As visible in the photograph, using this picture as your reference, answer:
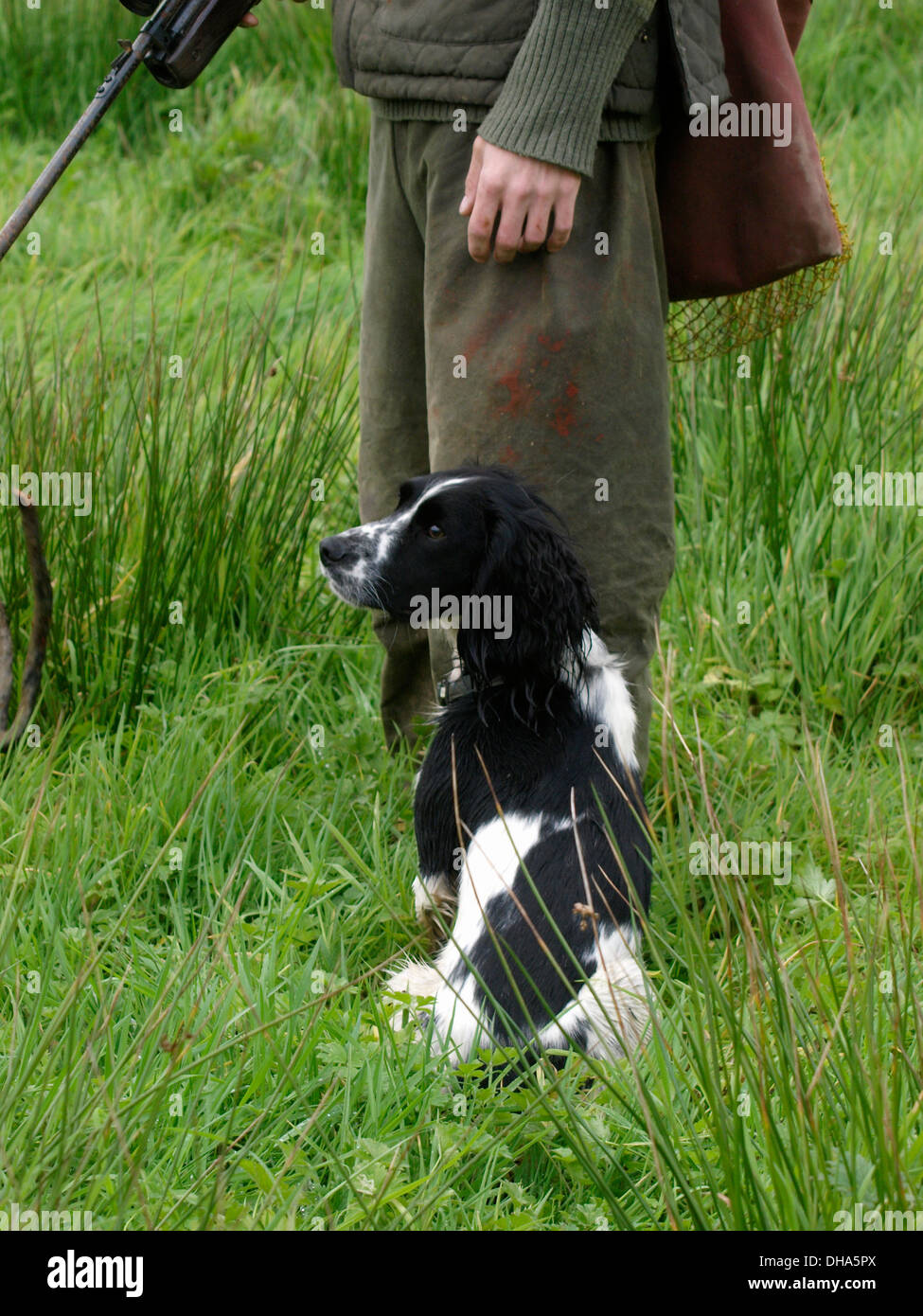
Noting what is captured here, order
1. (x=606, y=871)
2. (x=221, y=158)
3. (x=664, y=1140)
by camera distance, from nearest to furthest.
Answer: (x=664, y=1140)
(x=606, y=871)
(x=221, y=158)

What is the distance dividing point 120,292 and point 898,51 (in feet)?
15.7

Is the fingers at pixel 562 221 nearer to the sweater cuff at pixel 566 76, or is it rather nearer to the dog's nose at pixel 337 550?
the sweater cuff at pixel 566 76

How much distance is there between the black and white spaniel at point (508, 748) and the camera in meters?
2.10

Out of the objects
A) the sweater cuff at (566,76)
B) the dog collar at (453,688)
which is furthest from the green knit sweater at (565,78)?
the dog collar at (453,688)

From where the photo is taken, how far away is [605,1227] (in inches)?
66.4

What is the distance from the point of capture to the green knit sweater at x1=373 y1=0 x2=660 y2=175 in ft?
6.71

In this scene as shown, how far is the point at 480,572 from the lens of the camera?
234 cm

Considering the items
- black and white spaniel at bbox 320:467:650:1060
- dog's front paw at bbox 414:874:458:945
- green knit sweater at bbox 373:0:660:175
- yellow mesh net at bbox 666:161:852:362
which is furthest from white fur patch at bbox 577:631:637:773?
green knit sweater at bbox 373:0:660:175

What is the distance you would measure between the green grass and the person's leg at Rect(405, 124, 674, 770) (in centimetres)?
46

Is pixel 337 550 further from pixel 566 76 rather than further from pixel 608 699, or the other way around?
pixel 566 76

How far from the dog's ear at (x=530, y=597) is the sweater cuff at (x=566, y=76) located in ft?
1.95

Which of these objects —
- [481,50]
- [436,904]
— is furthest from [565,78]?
[436,904]

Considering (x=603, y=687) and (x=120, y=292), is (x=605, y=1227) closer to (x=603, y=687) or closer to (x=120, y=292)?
(x=603, y=687)
